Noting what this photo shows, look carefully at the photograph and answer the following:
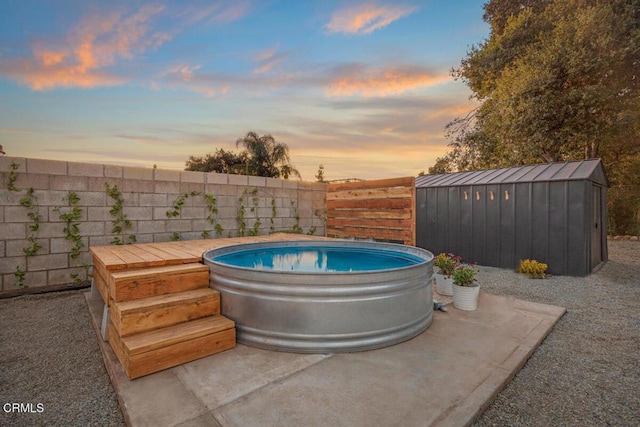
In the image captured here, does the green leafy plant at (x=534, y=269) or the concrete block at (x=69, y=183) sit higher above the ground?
the concrete block at (x=69, y=183)

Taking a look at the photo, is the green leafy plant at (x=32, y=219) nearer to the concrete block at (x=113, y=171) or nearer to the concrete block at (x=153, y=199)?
the concrete block at (x=113, y=171)

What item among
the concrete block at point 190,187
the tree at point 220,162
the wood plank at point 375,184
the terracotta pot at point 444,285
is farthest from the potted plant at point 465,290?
the tree at point 220,162

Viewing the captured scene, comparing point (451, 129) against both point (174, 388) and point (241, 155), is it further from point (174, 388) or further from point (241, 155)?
point (174, 388)

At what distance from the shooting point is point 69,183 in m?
4.21

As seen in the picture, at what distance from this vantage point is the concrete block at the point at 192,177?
516cm

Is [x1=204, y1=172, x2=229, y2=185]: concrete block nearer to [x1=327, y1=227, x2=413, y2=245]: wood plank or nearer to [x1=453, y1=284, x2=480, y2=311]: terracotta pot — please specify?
[x1=327, y1=227, x2=413, y2=245]: wood plank

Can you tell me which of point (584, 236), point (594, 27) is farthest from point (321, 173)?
point (584, 236)

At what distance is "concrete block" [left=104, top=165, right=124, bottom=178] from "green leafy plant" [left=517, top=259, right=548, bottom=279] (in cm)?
667

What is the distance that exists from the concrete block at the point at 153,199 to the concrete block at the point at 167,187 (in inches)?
2.4

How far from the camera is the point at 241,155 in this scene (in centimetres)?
1884

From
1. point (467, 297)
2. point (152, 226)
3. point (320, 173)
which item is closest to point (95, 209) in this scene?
point (152, 226)

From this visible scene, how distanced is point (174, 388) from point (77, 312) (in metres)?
2.40

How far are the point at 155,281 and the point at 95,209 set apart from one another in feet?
8.61

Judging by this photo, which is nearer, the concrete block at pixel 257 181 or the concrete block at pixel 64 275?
the concrete block at pixel 64 275
